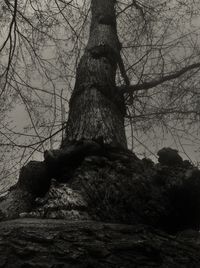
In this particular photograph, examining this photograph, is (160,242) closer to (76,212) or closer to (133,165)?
(76,212)

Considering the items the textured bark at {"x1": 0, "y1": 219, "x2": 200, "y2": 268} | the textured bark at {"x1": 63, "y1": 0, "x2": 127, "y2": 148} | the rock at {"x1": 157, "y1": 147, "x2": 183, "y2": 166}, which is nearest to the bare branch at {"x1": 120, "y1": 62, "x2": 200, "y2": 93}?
the textured bark at {"x1": 63, "y1": 0, "x2": 127, "y2": 148}

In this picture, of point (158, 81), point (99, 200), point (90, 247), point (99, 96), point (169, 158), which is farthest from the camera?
point (158, 81)

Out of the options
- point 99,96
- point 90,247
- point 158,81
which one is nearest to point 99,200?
point 90,247

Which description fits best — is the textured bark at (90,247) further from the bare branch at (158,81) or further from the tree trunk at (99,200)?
the bare branch at (158,81)

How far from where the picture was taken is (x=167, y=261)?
1420 mm

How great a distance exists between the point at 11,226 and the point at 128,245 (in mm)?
480

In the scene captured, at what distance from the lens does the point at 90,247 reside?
4.75 ft

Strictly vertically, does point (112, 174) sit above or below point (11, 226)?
above

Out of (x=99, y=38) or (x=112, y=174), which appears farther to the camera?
(x=99, y=38)

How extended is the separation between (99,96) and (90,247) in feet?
6.88

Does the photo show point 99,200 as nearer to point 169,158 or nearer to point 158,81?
point 169,158

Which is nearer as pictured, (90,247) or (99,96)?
(90,247)

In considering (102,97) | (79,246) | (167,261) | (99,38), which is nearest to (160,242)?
(167,261)

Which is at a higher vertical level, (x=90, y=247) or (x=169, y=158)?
(x=169, y=158)
